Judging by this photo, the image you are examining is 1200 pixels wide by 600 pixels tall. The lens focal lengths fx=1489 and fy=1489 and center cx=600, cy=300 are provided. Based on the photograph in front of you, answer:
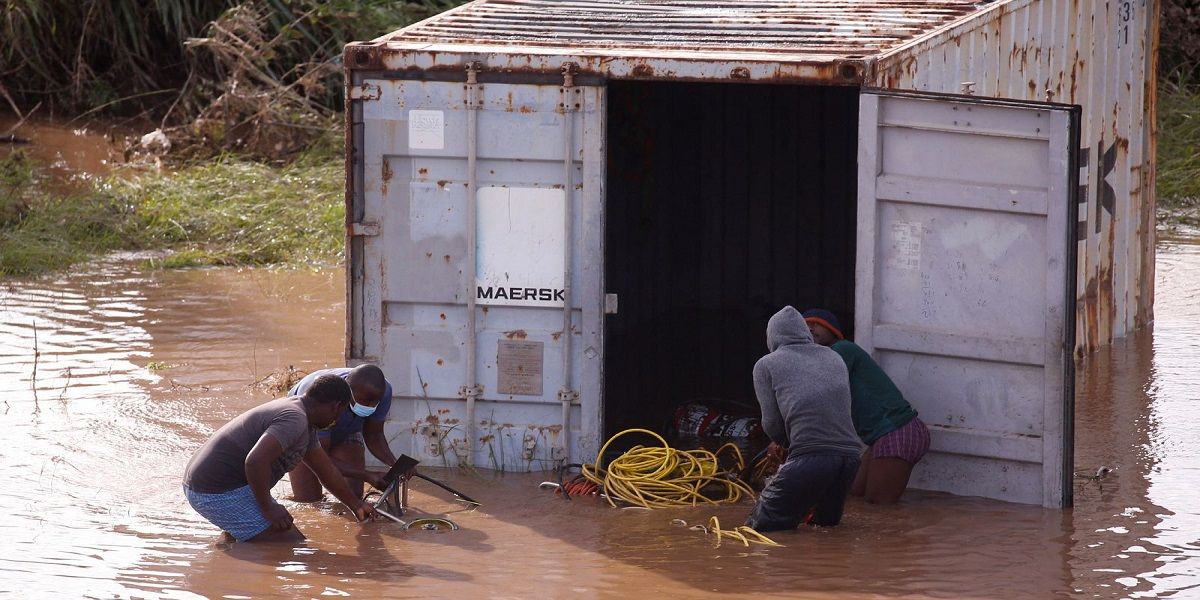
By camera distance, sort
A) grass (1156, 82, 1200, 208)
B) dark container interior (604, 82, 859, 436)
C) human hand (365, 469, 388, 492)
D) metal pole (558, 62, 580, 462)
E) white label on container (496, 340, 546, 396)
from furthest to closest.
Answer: grass (1156, 82, 1200, 208), dark container interior (604, 82, 859, 436), white label on container (496, 340, 546, 396), metal pole (558, 62, 580, 462), human hand (365, 469, 388, 492)

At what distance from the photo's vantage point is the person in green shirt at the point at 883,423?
284 inches

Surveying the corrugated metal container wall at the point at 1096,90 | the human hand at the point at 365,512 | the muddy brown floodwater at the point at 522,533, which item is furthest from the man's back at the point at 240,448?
the corrugated metal container wall at the point at 1096,90

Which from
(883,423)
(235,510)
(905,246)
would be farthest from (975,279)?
(235,510)

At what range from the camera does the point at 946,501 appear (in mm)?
7383

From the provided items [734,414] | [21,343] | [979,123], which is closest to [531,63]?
[979,123]

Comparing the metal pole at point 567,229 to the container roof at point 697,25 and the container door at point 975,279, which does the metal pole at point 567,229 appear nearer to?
the container roof at point 697,25

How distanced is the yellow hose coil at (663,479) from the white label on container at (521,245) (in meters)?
0.89

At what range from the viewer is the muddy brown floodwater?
241 inches

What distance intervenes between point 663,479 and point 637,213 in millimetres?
2357

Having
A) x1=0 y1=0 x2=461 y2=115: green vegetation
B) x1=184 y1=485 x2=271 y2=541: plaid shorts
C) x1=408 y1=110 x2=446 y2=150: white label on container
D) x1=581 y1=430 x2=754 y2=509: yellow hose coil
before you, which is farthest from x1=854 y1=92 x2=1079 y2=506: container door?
x1=0 y1=0 x2=461 y2=115: green vegetation

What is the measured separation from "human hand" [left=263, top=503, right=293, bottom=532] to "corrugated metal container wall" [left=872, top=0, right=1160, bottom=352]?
12.8 feet

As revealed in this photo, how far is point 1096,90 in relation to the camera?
10.1 m

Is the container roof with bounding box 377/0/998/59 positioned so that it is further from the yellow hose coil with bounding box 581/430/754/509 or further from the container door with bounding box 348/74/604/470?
the yellow hose coil with bounding box 581/430/754/509

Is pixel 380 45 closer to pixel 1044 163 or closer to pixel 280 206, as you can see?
pixel 1044 163
